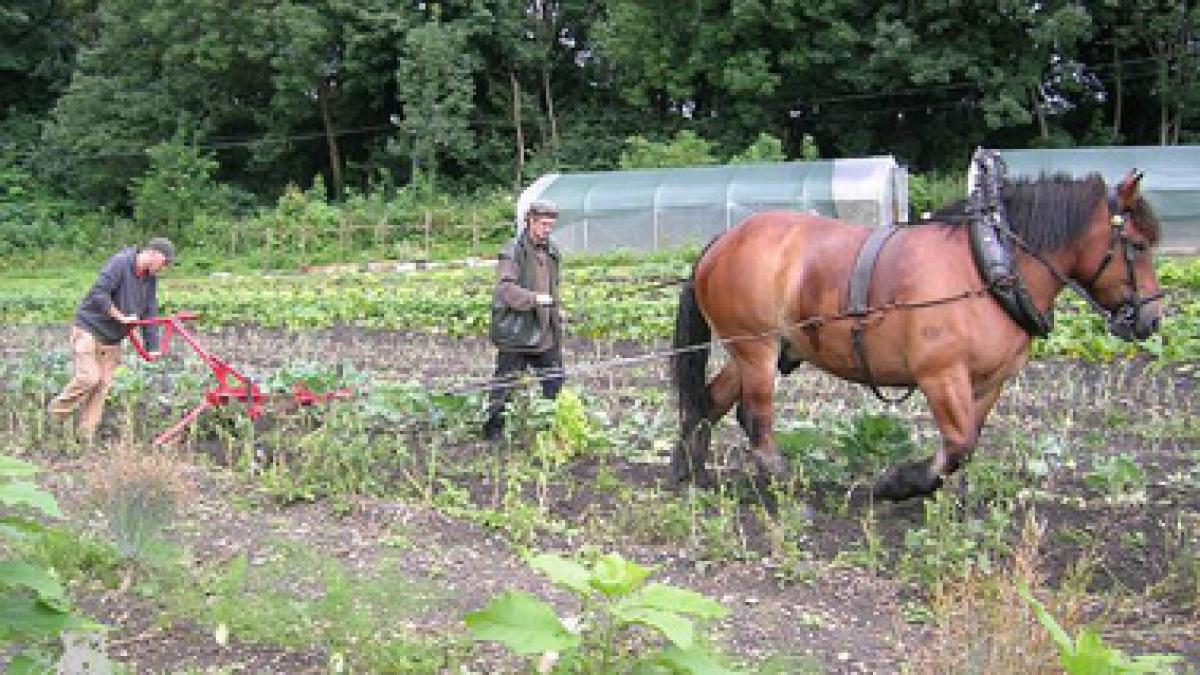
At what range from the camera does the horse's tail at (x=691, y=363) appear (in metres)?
6.40

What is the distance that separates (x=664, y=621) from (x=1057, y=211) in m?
4.02

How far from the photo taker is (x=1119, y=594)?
465 cm

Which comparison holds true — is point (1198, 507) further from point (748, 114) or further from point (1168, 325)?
point (748, 114)

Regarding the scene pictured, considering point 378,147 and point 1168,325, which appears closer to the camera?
point 1168,325

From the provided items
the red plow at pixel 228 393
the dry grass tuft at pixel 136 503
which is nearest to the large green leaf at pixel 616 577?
the dry grass tuft at pixel 136 503

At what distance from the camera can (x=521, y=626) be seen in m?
2.29

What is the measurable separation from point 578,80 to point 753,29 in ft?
24.9

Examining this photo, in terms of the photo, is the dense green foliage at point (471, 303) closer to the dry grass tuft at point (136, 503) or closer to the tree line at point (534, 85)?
the dry grass tuft at point (136, 503)

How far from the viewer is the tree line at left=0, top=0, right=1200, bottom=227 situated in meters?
29.7

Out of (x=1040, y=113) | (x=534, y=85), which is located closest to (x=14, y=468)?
(x=1040, y=113)

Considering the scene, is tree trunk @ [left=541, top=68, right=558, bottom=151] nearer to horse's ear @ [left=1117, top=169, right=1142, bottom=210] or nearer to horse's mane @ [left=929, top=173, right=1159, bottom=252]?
horse's mane @ [left=929, top=173, right=1159, bottom=252]

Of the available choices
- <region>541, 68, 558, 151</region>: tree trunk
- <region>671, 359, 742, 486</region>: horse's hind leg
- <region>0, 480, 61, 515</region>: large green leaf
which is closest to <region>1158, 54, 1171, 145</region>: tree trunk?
<region>541, 68, 558, 151</region>: tree trunk

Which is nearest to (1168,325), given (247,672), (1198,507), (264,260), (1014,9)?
(1198,507)

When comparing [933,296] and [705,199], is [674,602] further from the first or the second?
[705,199]
